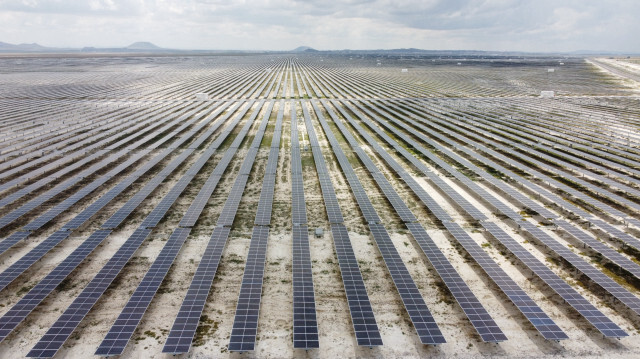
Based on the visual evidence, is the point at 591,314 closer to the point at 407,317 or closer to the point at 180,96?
the point at 407,317

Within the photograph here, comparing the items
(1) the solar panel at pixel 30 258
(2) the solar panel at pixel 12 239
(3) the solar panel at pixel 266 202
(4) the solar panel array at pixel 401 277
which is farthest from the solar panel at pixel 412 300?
(2) the solar panel at pixel 12 239

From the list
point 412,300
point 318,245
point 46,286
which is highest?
point 46,286

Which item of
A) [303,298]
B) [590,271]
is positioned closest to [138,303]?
[303,298]

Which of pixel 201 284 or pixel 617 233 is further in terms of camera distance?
pixel 617 233

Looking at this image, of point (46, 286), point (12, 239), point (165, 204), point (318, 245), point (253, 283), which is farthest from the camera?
point (165, 204)

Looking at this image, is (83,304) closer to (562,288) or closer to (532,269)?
(532,269)

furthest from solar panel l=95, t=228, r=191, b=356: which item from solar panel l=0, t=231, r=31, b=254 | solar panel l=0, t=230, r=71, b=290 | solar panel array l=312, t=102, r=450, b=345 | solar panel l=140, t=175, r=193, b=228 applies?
solar panel array l=312, t=102, r=450, b=345

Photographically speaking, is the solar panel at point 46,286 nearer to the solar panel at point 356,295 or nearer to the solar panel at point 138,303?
the solar panel at point 138,303

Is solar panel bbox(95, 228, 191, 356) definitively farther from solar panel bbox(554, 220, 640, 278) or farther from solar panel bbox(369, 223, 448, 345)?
solar panel bbox(554, 220, 640, 278)
